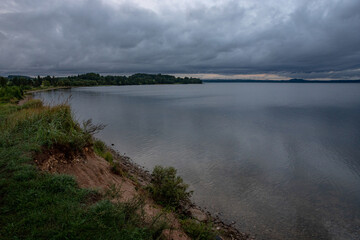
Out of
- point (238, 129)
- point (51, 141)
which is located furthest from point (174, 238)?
point (238, 129)

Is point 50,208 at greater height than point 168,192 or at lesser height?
greater

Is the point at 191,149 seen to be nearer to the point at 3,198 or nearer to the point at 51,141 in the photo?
the point at 51,141

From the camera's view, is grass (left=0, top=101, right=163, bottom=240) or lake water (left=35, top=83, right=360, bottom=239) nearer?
grass (left=0, top=101, right=163, bottom=240)

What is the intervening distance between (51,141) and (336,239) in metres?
11.8

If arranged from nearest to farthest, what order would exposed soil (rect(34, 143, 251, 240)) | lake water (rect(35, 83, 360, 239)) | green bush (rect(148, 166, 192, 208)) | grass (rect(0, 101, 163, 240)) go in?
grass (rect(0, 101, 163, 240))
exposed soil (rect(34, 143, 251, 240))
green bush (rect(148, 166, 192, 208))
lake water (rect(35, 83, 360, 239))

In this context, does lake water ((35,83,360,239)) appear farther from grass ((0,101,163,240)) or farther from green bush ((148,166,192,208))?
grass ((0,101,163,240))

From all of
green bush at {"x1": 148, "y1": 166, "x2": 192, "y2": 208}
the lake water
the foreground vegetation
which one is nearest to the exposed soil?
the foreground vegetation

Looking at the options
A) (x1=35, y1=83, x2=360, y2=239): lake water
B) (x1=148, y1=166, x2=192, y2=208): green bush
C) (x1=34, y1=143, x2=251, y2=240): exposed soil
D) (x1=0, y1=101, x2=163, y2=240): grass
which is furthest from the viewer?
(x1=35, y1=83, x2=360, y2=239): lake water

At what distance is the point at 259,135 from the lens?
26328 mm

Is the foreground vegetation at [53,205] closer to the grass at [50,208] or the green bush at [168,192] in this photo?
the grass at [50,208]

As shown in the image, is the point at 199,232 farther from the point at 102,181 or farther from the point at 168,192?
the point at 102,181

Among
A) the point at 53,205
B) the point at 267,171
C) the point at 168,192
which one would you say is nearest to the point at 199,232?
the point at 168,192

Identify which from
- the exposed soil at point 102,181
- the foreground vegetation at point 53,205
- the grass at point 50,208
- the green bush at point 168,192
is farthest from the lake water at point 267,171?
the grass at point 50,208

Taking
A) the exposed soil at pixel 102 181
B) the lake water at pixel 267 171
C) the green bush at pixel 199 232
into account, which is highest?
the exposed soil at pixel 102 181
